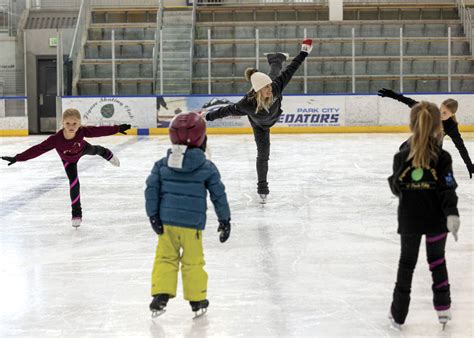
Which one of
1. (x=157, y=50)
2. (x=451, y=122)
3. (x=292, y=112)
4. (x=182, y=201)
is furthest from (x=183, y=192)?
(x=157, y=50)

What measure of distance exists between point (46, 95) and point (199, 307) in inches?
835

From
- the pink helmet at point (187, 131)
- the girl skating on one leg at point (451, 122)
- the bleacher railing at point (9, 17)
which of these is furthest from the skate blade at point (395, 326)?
the bleacher railing at point (9, 17)

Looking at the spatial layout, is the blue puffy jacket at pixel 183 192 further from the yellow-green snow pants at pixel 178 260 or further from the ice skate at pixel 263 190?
the ice skate at pixel 263 190

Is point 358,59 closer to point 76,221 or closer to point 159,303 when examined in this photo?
point 76,221

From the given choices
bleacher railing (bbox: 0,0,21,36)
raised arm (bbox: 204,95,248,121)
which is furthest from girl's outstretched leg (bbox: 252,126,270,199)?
bleacher railing (bbox: 0,0,21,36)

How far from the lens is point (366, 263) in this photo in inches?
200

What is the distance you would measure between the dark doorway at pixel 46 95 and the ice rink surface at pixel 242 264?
14078mm

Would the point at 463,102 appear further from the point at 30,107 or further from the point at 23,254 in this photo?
the point at 23,254

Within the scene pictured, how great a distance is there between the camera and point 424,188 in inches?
135

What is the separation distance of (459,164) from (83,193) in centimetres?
564

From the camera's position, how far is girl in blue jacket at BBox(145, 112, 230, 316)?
3.64 m

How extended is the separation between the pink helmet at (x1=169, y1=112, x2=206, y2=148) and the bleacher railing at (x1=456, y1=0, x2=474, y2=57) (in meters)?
20.8

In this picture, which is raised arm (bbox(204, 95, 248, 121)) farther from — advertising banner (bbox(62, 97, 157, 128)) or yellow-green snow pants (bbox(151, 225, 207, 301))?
advertising banner (bbox(62, 97, 157, 128))

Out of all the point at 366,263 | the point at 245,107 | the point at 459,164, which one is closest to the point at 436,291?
the point at 366,263
